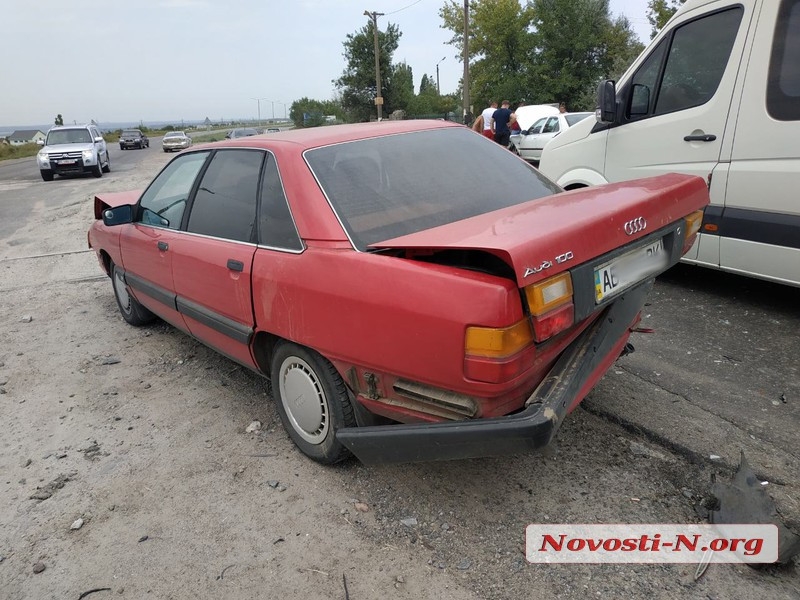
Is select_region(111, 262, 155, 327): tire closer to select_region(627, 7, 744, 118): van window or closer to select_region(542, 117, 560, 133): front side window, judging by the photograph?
select_region(627, 7, 744, 118): van window

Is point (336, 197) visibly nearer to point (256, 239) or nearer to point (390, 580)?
point (256, 239)

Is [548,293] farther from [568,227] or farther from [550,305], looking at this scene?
[568,227]

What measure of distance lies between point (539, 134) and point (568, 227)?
15.2m

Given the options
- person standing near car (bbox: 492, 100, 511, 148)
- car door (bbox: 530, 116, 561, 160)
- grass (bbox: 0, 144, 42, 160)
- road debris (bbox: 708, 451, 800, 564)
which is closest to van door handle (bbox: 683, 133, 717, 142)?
road debris (bbox: 708, 451, 800, 564)

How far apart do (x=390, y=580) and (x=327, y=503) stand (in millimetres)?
577

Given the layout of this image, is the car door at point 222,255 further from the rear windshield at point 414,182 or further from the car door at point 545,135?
the car door at point 545,135

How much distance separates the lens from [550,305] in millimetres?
2043

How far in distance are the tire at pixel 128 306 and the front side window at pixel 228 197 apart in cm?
164

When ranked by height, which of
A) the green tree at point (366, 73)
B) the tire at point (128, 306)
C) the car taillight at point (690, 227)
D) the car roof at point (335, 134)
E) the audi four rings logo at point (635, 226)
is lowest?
the tire at point (128, 306)

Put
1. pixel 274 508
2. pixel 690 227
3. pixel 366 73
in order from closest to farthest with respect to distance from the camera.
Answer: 1. pixel 274 508
2. pixel 690 227
3. pixel 366 73

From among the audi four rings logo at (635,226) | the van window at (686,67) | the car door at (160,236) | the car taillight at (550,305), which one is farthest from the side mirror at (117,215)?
the van window at (686,67)

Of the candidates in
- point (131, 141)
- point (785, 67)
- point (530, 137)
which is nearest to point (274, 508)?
point (785, 67)

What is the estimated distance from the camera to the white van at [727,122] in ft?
12.8

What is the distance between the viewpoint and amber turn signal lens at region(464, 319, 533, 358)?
1998mm
